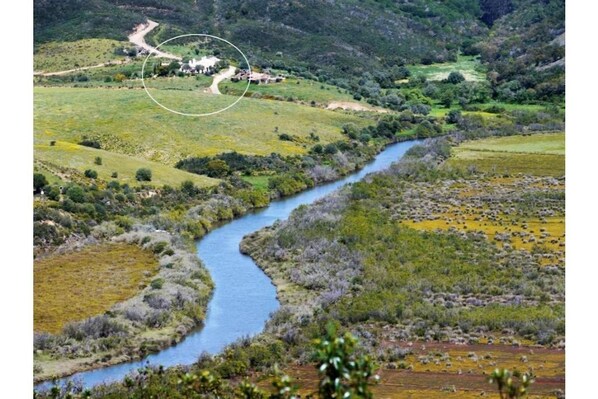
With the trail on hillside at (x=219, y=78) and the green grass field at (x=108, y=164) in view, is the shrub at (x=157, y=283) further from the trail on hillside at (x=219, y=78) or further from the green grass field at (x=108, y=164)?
the trail on hillside at (x=219, y=78)

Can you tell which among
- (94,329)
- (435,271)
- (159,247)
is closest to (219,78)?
(159,247)

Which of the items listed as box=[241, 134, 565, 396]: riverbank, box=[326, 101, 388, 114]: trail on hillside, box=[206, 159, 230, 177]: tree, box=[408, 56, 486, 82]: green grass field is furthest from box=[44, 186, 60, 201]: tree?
box=[408, 56, 486, 82]: green grass field

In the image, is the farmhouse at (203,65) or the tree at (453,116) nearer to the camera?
Answer: the farmhouse at (203,65)

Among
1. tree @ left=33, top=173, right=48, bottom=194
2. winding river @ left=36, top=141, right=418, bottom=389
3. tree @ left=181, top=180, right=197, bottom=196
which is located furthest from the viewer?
tree @ left=181, top=180, right=197, bottom=196

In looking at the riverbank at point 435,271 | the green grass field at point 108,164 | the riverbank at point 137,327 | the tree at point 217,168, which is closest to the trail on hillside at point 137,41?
the tree at point 217,168

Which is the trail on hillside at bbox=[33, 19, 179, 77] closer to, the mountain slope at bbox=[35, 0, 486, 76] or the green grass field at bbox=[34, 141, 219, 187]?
the mountain slope at bbox=[35, 0, 486, 76]

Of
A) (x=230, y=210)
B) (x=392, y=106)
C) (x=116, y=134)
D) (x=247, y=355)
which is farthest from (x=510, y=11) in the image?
(x=247, y=355)

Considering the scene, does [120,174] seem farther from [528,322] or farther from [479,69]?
[479,69]

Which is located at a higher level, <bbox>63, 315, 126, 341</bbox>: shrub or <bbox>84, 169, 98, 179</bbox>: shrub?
<bbox>84, 169, 98, 179</bbox>: shrub
